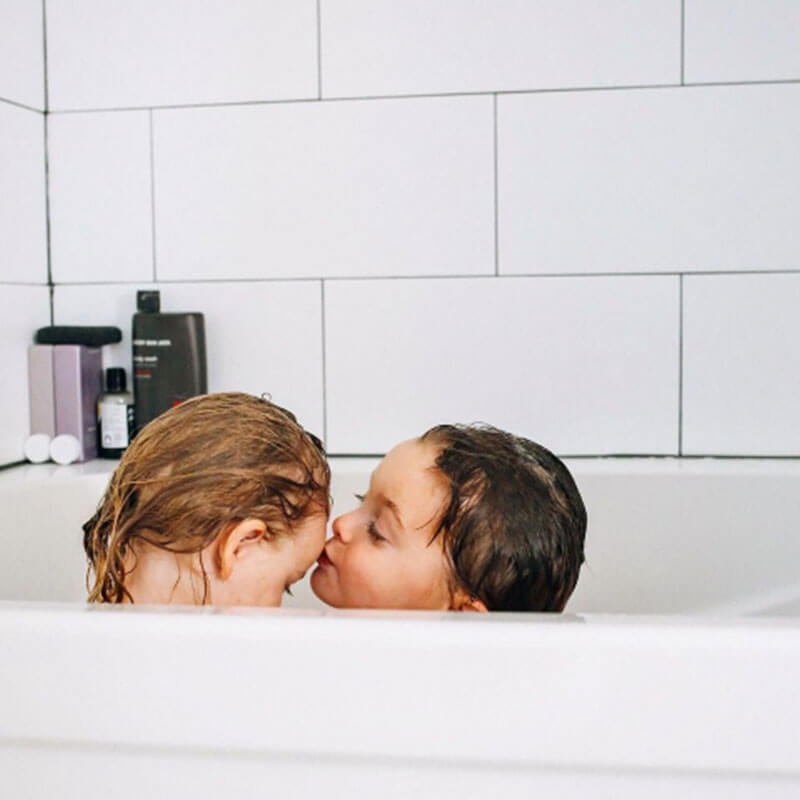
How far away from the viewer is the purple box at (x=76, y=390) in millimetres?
1462

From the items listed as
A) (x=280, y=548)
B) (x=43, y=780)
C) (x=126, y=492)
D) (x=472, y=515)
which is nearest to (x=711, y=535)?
(x=472, y=515)

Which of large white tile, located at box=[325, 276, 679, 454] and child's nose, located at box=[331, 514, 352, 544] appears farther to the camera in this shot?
large white tile, located at box=[325, 276, 679, 454]

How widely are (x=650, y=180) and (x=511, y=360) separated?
12.0 inches

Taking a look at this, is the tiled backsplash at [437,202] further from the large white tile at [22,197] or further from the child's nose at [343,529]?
the child's nose at [343,529]

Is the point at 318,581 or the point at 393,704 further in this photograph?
the point at 318,581

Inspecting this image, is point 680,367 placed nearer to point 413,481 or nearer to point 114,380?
point 413,481

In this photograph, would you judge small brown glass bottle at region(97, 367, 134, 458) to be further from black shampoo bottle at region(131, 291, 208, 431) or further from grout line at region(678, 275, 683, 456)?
grout line at region(678, 275, 683, 456)

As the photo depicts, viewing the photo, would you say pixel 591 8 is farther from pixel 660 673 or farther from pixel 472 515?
pixel 660 673

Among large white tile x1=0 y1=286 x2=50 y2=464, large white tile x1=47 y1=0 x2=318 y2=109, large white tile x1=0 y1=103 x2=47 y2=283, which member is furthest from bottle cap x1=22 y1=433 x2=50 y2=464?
large white tile x1=47 y1=0 x2=318 y2=109

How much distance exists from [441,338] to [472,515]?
0.61 m

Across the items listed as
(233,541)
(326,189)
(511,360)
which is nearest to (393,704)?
(233,541)

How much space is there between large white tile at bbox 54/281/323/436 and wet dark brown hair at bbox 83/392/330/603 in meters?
0.59

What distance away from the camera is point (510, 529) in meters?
0.87

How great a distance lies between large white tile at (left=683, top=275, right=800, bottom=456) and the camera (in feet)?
4.61
